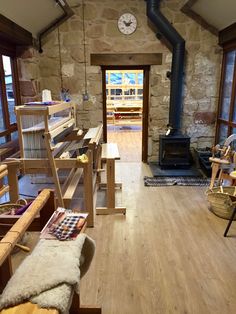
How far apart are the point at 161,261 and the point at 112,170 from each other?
1.19 meters

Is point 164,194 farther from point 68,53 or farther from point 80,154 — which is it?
point 68,53

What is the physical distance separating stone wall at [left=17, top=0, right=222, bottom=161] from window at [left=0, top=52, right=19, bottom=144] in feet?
0.65

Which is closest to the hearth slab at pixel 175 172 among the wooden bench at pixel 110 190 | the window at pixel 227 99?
the window at pixel 227 99

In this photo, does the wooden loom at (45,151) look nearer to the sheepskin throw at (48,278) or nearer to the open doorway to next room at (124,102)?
the sheepskin throw at (48,278)

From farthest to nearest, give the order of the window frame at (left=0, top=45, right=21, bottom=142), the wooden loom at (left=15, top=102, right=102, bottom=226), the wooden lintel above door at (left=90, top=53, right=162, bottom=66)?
the wooden lintel above door at (left=90, top=53, right=162, bottom=66)
the window frame at (left=0, top=45, right=21, bottom=142)
the wooden loom at (left=15, top=102, right=102, bottom=226)

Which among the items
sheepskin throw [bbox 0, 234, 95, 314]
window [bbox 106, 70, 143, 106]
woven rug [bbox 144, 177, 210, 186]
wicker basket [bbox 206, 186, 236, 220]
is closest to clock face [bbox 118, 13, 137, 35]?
woven rug [bbox 144, 177, 210, 186]

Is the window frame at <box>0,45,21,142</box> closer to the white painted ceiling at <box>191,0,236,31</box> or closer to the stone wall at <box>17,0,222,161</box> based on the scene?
the stone wall at <box>17,0,222,161</box>

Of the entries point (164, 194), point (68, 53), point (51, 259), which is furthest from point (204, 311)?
point (68, 53)

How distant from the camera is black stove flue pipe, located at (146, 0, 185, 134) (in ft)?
13.9

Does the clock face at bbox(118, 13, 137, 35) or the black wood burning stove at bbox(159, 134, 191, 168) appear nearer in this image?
the clock face at bbox(118, 13, 137, 35)

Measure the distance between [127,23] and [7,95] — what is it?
7.75ft

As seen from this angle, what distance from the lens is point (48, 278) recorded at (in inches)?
37.5

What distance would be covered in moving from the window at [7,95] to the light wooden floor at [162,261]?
6.41 feet

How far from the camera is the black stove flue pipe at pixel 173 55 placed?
167 inches
